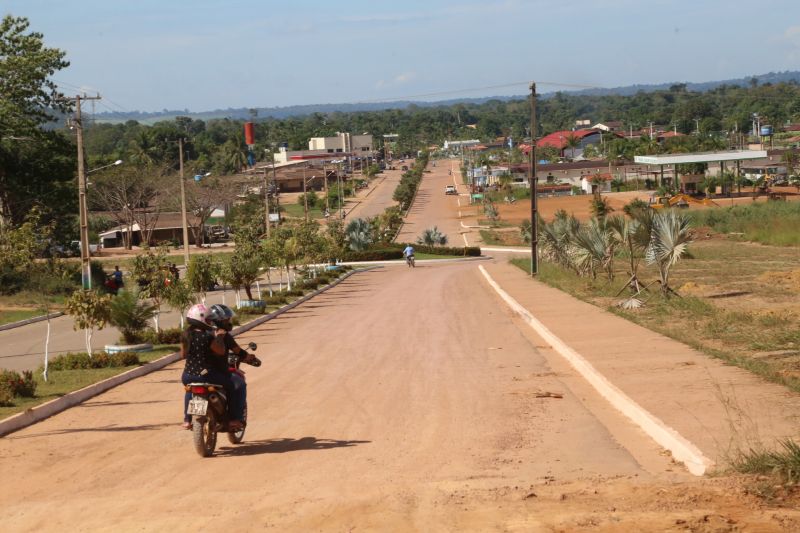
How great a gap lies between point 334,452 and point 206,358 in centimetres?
160

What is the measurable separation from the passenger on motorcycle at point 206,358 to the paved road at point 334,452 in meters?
0.54

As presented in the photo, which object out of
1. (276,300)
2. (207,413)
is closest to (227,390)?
(207,413)

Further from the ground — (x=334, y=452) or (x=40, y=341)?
(x=334, y=452)

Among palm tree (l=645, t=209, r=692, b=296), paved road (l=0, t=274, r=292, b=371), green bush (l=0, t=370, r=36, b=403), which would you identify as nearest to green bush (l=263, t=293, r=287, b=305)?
paved road (l=0, t=274, r=292, b=371)

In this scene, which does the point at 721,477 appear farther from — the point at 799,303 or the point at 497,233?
the point at 497,233

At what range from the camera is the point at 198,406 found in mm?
10297

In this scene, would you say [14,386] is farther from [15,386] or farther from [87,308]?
[87,308]

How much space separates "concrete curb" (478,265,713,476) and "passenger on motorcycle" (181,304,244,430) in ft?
14.1

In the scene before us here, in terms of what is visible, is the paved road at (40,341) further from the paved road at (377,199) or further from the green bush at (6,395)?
the paved road at (377,199)

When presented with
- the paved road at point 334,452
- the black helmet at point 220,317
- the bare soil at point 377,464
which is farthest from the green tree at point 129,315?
the black helmet at point 220,317

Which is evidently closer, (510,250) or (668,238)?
(668,238)

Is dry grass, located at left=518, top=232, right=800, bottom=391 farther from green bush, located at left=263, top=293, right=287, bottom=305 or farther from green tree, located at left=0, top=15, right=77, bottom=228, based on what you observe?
green tree, located at left=0, top=15, right=77, bottom=228

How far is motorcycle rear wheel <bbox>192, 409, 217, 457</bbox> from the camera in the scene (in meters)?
10.3

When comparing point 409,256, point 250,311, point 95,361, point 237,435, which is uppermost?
point 237,435
